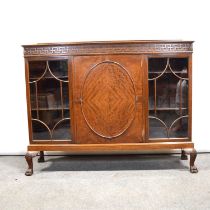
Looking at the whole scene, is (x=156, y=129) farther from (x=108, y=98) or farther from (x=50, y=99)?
(x=50, y=99)

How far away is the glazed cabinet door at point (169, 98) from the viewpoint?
1818mm

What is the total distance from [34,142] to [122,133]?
24.1 inches

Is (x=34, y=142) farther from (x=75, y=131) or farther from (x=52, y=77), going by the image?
(x=52, y=77)

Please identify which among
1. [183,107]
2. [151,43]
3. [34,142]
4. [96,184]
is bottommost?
[96,184]

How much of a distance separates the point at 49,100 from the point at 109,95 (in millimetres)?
419

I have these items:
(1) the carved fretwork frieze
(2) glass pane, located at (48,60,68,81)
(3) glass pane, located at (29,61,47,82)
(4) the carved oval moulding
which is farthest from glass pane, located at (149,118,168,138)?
(3) glass pane, located at (29,61,47,82)

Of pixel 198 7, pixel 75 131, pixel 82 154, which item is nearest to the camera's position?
pixel 75 131

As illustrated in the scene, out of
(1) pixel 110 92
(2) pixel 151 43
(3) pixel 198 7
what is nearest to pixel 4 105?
(1) pixel 110 92

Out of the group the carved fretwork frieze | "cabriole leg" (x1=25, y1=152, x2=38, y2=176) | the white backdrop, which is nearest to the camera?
the carved fretwork frieze

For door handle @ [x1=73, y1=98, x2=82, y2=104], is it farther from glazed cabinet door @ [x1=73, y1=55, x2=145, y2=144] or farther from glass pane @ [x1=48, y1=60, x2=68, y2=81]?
glass pane @ [x1=48, y1=60, x2=68, y2=81]

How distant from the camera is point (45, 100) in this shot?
1.91 metres

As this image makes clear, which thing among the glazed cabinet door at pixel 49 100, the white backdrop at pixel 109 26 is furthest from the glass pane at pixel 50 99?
the white backdrop at pixel 109 26

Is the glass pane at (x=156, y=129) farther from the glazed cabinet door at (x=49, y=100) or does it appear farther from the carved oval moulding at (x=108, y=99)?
the glazed cabinet door at (x=49, y=100)

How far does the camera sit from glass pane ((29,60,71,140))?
1.85 meters
